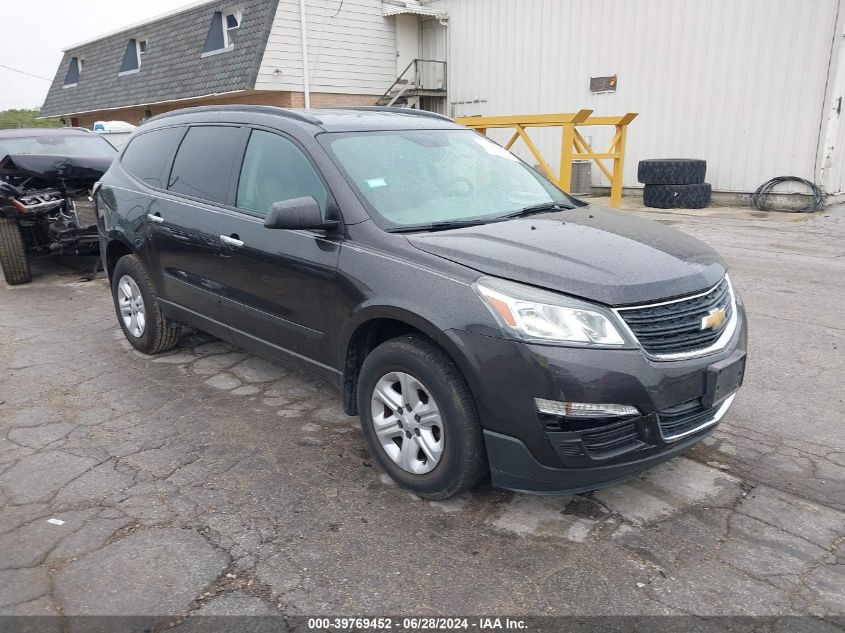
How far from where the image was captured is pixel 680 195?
1261 centimetres

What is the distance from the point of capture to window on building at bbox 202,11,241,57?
18.1 meters

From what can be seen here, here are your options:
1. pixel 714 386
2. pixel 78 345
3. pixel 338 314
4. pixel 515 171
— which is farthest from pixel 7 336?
pixel 714 386

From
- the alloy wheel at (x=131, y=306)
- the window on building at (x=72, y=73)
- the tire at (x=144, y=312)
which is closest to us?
→ the tire at (x=144, y=312)

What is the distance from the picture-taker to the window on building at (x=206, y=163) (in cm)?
411

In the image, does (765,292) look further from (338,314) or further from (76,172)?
(76,172)

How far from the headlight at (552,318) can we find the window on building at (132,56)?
2277cm

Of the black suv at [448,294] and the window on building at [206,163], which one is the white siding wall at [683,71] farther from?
the window on building at [206,163]

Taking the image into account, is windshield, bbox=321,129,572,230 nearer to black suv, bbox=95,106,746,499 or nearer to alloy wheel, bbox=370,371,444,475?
black suv, bbox=95,106,746,499

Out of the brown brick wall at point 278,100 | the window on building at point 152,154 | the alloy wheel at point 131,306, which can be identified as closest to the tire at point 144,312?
the alloy wheel at point 131,306

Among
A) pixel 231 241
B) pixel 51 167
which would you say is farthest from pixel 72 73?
pixel 231 241

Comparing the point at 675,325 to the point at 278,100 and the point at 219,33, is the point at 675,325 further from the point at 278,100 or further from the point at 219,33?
the point at 219,33

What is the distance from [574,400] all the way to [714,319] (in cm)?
86

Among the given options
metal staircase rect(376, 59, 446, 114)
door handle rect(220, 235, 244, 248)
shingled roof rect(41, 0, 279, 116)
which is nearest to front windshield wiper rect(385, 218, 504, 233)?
door handle rect(220, 235, 244, 248)

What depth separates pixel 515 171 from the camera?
13.8ft
